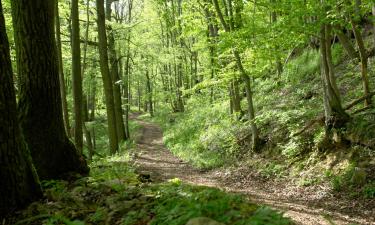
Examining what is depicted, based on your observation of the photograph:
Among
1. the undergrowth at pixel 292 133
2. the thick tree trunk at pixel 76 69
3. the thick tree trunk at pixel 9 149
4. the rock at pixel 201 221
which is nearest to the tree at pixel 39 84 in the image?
the thick tree trunk at pixel 9 149

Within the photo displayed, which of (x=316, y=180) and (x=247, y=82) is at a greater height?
(x=247, y=82)

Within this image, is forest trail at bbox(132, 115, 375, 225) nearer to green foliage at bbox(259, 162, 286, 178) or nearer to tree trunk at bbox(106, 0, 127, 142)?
green foliage at bbox(259, 162, 286, 178)

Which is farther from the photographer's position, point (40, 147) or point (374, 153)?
point (374, 153)

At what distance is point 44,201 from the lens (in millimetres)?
5719

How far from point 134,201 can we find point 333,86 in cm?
689

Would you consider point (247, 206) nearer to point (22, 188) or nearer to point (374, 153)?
point (22, 188)

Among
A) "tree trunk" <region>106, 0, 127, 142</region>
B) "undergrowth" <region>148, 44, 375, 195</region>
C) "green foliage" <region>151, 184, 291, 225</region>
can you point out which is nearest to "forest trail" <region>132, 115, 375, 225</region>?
"undergrowth" <region>148, 44, 375, 195</region>

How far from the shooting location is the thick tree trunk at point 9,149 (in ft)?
17.0

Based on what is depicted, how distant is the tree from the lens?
21.4 feet

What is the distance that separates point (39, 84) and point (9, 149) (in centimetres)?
175

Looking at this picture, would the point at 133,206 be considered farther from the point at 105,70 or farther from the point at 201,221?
the point at 105,70

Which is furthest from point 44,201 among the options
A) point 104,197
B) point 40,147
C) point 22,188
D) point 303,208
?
point 303,208

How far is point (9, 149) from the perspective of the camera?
17.2 feet

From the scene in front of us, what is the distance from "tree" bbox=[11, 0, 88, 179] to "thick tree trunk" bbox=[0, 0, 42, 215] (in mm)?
1183
